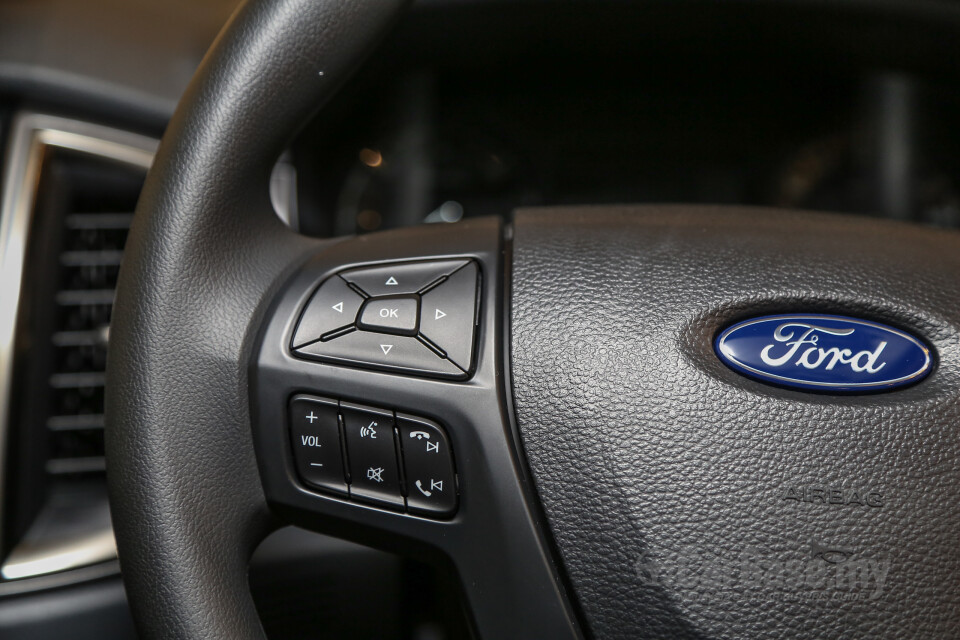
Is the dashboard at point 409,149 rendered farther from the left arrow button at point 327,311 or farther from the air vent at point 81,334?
the left arrow button at point 327,311

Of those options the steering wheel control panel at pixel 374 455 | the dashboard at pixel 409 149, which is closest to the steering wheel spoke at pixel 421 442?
the steering wheel control panel at pixel 374 455

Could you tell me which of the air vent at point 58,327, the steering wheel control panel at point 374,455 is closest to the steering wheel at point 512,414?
the steering wheel control panel at point 374,455

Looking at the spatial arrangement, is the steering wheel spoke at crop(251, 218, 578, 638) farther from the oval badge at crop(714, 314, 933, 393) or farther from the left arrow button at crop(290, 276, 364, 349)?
the oval badge at crop(714, 314, 933, 393)

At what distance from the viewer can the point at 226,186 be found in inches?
19.0

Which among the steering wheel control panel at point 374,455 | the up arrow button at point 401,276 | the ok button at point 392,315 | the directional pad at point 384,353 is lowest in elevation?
the steering wheel control panel at point 374,455

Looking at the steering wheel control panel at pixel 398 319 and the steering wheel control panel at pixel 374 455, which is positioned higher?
the steering wheel control panel at pixel 398 319

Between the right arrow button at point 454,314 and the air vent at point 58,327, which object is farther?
the air vent at point 58,327

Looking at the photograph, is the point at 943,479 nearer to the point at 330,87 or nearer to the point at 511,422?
the point at 511,422

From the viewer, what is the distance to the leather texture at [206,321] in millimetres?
443

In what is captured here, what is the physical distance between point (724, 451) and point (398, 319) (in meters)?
0.21

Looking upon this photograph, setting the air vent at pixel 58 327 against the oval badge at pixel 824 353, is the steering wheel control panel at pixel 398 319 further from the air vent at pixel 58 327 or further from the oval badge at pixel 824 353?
the air vent at pixel 58 327

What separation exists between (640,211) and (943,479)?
0.84 ft

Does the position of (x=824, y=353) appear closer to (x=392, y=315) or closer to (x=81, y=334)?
(x=392, y=315)

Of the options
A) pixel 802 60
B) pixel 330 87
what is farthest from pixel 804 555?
pixel 802 60
